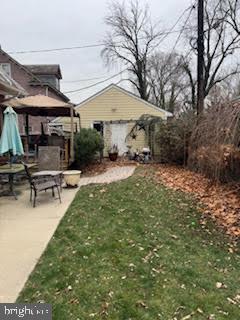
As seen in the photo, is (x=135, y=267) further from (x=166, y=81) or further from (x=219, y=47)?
(x=166, y=81)

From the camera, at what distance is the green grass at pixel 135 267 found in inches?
149

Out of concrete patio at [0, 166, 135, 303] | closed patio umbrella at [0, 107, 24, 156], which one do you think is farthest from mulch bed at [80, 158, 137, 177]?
closed patio umbrella at [0, 107, 24, 156]

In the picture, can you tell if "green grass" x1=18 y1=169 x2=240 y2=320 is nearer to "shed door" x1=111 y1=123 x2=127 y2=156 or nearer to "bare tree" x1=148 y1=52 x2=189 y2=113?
"shed door" x1=111 y1=123 x2=127 y2=156

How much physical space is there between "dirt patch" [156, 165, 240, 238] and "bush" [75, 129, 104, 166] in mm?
3135

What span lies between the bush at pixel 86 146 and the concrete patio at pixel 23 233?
487cm

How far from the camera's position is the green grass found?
12.4ft

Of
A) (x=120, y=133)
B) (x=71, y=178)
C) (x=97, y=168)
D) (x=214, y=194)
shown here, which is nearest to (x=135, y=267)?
(x=214, y=194)

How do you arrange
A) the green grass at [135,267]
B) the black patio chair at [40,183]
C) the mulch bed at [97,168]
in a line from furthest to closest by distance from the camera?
1. the mulch bed at [97,168]
2. the black patio chair at [40,183]
3. the green grass at [135,267]

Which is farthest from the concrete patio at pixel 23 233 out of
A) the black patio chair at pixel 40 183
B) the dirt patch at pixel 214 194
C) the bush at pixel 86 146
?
the bush at pixel 86 146

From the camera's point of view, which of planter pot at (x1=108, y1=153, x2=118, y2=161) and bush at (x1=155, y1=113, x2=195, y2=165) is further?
planter pot at (x1=108, y1=153, x2=118, y2=161)

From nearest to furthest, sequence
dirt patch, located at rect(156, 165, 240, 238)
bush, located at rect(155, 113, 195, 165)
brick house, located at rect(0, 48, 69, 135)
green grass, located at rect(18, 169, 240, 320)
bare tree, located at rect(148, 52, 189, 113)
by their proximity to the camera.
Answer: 1. green grass, located at rect(18, 169, 240, 320)
2. dirt patch, located at rect(156, 165, 240, 238)
3. bush, located at rect(155, 113, 195, 165)
4. brick house, located at rect(0, 48, 69, 135)
5. bare tree, located at rect(148, 52, 189, 113)

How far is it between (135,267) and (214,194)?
176 inches

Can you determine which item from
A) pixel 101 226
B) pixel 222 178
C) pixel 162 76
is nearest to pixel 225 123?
pixel 222 178

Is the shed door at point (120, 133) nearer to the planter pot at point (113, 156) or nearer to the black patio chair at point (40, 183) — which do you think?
the planter pot at point (113, 156)
